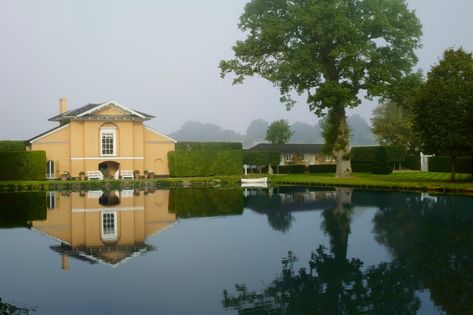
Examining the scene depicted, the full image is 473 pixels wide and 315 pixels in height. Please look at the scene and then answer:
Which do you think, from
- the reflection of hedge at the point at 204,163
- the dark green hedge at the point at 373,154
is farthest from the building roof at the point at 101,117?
the dark green hedge at the point at 373,154

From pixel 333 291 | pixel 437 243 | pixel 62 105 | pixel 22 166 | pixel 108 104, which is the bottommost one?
pixel 333 291

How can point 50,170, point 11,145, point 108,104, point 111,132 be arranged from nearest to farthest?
point 50,170
point 108,104
point 11,145
point 111,132

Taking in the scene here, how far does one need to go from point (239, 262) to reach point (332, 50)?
32.0 metres

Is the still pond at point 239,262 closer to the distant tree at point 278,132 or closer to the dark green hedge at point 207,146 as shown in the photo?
the dark green hedge at point 207,146

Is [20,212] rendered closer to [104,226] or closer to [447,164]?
[104,226]

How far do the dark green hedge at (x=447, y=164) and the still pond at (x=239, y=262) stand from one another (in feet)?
86.2

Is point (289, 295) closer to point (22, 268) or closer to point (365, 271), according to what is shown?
point (365, 271)

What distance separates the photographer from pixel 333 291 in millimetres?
9680

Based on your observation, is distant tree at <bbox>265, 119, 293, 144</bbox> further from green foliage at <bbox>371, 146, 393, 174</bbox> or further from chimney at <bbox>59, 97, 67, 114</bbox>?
chimney at <bbox>59, 97, 67, 114</bbox>

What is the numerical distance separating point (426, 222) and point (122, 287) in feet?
42.3

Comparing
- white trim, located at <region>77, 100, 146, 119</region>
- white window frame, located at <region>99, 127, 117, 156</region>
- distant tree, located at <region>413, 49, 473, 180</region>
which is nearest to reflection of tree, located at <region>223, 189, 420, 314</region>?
distant tree, located at <region>413, 49, 473, 180</region>

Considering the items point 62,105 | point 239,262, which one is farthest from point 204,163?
point 239,262

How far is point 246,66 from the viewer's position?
45.0m

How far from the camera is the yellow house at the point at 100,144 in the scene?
50.0 meters
